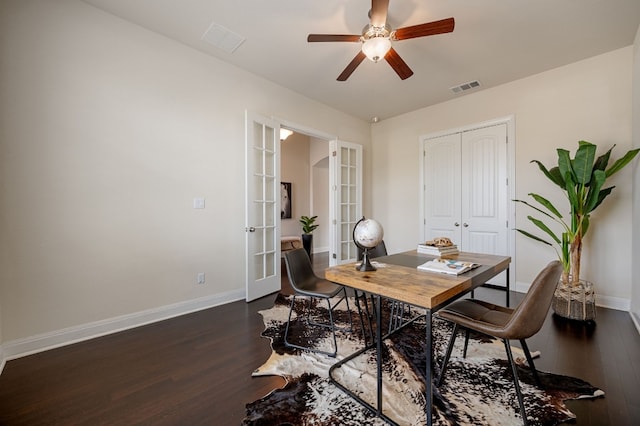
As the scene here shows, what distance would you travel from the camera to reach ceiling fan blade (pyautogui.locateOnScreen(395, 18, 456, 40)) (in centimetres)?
197

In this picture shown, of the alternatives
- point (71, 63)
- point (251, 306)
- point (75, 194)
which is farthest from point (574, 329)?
point (71, 63)

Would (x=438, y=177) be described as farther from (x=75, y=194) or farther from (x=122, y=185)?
(x=75, y=194)

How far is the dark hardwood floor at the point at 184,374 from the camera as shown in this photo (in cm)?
148

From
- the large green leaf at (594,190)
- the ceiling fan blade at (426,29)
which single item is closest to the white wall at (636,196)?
the large green leaf at (594,190)

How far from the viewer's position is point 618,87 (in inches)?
119

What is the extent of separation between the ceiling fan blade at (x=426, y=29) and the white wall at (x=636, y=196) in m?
2.23

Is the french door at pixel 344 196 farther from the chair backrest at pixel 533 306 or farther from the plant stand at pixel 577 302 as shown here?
the chair backrest at pixel 533 306

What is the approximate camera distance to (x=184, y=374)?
72.9 inches

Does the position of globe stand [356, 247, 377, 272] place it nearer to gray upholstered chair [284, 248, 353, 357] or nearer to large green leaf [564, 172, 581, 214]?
gray upholstered chair [284, 248, 353, 357]

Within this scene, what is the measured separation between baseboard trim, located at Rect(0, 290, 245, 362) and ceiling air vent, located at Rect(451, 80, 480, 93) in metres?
4.38

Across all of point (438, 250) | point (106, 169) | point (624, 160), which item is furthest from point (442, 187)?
point (106, 169)

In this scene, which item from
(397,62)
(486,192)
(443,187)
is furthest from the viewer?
(443,187)

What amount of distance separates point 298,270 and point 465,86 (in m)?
3.62

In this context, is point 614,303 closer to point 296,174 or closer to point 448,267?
point 448,267
